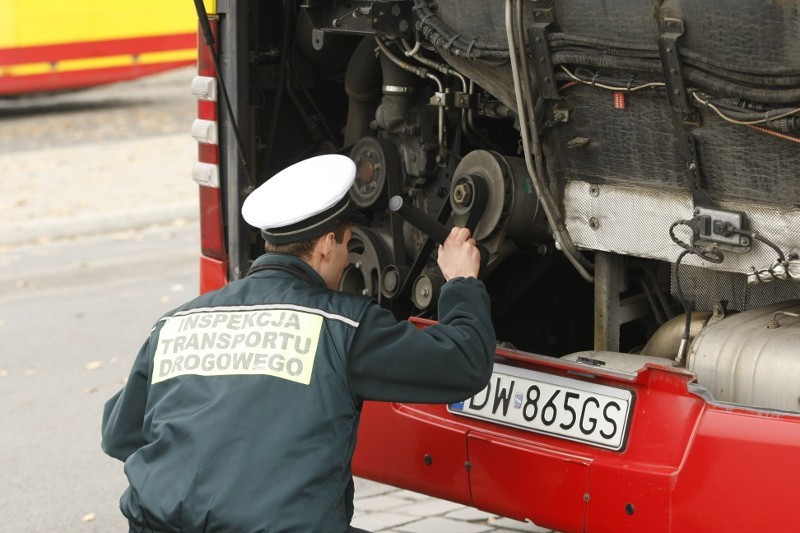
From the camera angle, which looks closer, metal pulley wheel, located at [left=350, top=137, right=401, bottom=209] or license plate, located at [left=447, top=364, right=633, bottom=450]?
license plate, located at [left=447, top=364, right=633, bottom=450]

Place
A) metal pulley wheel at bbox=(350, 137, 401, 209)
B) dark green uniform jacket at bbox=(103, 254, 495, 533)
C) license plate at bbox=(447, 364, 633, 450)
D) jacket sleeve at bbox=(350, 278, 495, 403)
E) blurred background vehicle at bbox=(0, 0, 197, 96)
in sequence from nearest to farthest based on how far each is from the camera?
dark green uniform jacket at bbox=(103, 254, 495, 533)
jacket sleeve at bbox=(350, 278, 495, 403)
license plate at bbox=(447, 364, 633, 450)
metal pulley wheel at bbox=(350, 137, 401, 209)
blurred background vehicle at bbox=(0, 0, 197, 96)

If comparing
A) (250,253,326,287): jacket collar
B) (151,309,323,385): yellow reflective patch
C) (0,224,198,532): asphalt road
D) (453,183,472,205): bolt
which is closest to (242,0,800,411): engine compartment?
(453,183,472,205): bolt

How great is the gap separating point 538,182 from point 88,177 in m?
8.96

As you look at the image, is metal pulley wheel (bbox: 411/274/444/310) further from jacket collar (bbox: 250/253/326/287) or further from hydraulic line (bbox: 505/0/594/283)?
jacket collar (bbox: 250/253/326/287)

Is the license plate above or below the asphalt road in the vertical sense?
above

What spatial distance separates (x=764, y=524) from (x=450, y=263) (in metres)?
0.93

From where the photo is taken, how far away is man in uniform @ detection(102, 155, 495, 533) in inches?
110

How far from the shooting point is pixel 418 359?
289cm

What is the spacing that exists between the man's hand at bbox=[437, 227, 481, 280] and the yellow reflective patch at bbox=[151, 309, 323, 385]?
18.3 inches

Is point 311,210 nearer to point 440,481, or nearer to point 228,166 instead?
point 440,481

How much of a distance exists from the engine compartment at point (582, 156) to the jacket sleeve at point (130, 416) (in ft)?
3.32

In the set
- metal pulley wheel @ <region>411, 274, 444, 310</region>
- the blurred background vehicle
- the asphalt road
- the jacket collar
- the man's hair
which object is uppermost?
the man's hair

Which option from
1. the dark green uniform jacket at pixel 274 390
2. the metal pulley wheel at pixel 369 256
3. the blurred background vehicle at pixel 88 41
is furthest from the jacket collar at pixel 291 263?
the blurred background vehicle at pixel 88 41

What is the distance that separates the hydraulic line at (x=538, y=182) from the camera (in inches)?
130
